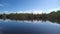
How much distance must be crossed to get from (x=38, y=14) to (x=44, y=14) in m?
2.65

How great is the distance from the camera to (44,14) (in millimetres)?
39438

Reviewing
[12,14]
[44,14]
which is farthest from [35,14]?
[12,14]

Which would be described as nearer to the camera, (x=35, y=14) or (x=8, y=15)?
(x=35, y=14)

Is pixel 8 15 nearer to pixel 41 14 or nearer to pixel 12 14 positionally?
pixel 12 14

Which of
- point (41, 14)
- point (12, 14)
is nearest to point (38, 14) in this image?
point (41, 14)

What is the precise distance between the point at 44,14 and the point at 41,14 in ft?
5.44

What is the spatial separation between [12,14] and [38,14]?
1216 centimetres

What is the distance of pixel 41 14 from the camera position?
133 ft

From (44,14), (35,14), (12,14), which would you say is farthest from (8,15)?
(44,14)

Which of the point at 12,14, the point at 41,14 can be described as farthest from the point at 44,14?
the point at 12,14

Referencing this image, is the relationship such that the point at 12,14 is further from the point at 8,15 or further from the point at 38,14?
the point at 38,14

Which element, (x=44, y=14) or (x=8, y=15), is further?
(x=8, y=15)

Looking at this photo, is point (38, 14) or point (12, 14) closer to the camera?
point (38, 14)

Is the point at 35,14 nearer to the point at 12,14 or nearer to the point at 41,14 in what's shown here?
the point at 41,14
